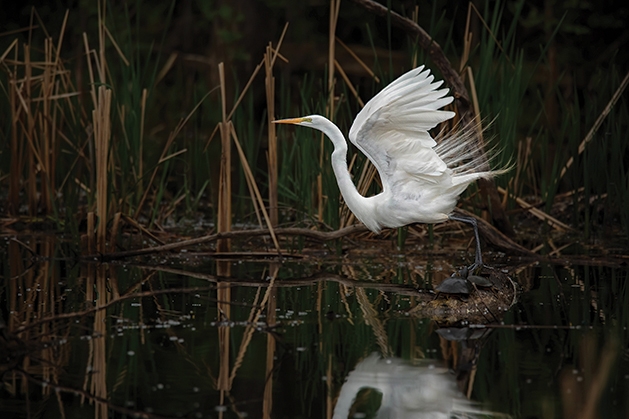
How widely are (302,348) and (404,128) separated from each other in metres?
1.26

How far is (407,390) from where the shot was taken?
280 centimetres

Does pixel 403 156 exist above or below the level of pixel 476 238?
above

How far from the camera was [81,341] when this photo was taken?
128 inches

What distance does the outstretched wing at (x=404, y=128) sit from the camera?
3.93m

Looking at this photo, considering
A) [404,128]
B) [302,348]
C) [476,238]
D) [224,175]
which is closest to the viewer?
[302,348]

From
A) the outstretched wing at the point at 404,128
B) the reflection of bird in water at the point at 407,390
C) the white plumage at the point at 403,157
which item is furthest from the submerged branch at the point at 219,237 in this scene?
the reflection of bird in water at the point at 407,390

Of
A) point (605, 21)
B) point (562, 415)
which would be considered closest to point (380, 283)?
point (562, 415)

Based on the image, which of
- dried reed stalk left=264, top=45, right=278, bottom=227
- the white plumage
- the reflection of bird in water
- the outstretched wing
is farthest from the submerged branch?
the reflection of bird in water

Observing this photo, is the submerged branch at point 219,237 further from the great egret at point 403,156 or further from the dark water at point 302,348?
the great egret at point 403,156

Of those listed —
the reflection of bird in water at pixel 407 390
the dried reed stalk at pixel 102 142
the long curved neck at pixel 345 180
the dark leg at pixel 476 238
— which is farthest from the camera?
the dried reed stalk at pixel 102 142

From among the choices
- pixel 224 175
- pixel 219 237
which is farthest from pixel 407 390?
pixel 224 175

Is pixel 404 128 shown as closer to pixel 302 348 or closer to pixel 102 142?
pixel 302 348

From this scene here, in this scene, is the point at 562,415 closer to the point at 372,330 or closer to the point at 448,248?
the point at 372,330

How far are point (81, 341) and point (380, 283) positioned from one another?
1.65 meters
